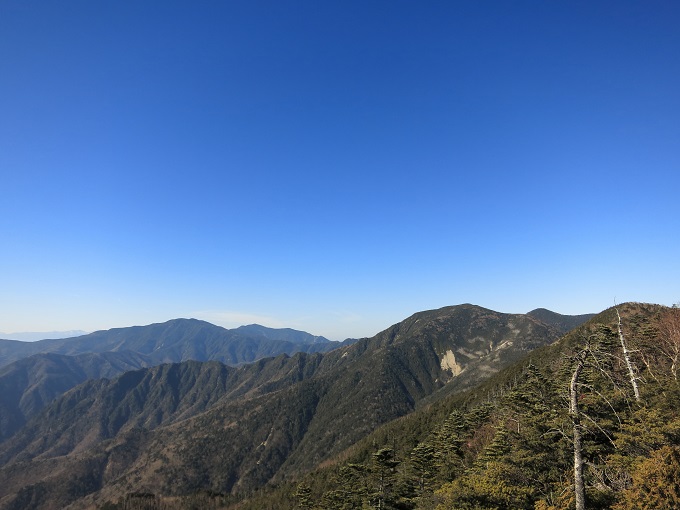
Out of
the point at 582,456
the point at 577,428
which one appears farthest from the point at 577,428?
the point at 582,456

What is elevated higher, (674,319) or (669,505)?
(674,319)

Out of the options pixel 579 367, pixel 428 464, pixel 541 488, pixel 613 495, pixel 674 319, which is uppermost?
pixel 674 319

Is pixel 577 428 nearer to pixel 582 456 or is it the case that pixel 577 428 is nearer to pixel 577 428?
pixel 577 428

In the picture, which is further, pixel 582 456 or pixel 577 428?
pixel 582 456

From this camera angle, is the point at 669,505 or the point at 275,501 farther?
the point at 275,501

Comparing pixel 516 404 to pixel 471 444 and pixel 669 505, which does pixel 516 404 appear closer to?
pixel 471 444

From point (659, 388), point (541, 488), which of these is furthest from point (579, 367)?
point (659, 388)

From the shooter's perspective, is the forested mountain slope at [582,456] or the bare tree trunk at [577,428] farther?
the forested mountain slope at [582,456]

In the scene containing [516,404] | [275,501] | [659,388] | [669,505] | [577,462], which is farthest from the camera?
[275,501]

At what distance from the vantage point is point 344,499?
207 feet

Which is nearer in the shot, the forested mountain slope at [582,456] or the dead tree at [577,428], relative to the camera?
the dead tree at [577,428]

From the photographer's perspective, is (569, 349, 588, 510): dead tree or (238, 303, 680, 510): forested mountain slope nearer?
(569, 349, 588, 510): dead tree

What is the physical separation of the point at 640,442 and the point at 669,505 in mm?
6941

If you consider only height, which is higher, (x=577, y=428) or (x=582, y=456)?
(x=577, y=428)
